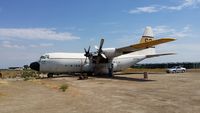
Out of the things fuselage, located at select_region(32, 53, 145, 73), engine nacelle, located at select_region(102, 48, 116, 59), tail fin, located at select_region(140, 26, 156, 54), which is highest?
tail fin, located at select_region(140, 26, 156, 54)

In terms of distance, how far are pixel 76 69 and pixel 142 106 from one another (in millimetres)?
29743

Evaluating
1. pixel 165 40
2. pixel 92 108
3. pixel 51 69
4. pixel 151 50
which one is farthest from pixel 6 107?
pixel 151 50

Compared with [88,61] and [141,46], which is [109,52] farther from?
[141,46]

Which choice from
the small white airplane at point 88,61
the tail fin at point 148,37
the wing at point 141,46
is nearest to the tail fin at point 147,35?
the tail fin at point 148,37

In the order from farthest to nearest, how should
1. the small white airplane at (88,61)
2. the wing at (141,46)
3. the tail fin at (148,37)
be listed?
the tail fin at (148,37) → the small white airplane at (88,61) → the wing at (141,46)

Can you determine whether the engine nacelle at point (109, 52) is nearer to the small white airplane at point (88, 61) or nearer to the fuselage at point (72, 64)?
the small white airplane at point (88, 61)

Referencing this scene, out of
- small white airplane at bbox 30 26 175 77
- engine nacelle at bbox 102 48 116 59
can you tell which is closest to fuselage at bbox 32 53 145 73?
small white airplane at bbox 30 26 175 77

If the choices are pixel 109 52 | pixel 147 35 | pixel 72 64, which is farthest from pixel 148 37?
pixel 72 64

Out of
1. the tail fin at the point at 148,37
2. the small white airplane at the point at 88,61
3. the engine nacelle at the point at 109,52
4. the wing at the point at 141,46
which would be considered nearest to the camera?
the wing at the point at 141,46

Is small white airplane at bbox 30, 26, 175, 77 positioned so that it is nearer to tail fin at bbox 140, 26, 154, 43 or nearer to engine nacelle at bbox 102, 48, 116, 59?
engine nacelle at bbox 102, 48, 116, 59

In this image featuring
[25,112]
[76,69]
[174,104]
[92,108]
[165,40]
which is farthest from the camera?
[76,69]

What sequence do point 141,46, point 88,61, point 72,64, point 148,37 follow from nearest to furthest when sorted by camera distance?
point 141,46 → point 72,64 → point 88,61 → point 148,37

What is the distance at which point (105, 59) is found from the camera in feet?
145

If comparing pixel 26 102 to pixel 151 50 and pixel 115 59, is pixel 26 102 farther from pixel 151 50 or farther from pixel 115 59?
pixel 151 50
